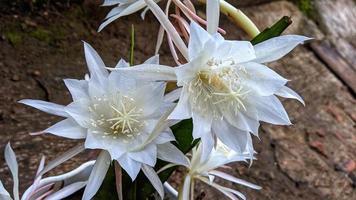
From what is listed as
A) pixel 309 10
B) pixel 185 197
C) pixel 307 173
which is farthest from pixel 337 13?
pixel 185 197

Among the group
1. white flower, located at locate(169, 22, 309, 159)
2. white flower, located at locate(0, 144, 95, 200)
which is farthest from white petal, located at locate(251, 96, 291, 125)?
white flower, located at locate(0, 144, 95, 200)

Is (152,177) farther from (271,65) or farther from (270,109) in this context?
(271,65)

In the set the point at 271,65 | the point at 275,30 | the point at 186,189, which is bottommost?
the point at 271,65

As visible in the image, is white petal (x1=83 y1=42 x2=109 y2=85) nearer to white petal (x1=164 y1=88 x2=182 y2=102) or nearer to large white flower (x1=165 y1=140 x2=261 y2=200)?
white petal (x1=164 y1=88 x2=182 y2=102)

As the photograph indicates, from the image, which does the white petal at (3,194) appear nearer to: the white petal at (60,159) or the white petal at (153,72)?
the white petal at (60,159)

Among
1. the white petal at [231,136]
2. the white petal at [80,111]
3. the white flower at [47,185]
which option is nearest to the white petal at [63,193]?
the white flower at [47,185]

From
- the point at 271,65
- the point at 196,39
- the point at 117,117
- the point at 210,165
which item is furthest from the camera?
the point at 271,65

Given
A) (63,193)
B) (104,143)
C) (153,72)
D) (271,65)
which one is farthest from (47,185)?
(271,65)
